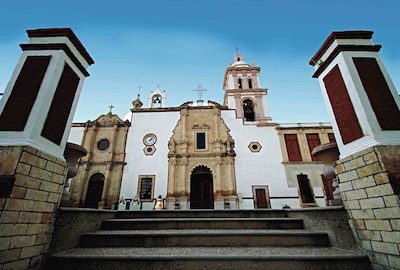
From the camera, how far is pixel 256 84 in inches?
792

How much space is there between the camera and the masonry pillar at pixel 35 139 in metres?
2.43

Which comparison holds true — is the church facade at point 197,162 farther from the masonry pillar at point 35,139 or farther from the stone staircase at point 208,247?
the masonry pillar at point 35,139

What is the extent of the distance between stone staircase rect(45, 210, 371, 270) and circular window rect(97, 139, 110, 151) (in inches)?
459

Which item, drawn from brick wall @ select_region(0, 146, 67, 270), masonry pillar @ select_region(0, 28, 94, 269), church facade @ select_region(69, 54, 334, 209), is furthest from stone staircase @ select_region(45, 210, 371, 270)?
church facade @ select_region(69, 54, 334, 209)

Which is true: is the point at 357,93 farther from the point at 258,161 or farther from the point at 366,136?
the point at 258,161

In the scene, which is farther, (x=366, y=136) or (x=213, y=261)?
(x=366, y=136)

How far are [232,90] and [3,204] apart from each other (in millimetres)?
18895

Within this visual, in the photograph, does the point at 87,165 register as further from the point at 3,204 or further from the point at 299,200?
the point at 299,200

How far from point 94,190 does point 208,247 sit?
44.4ft

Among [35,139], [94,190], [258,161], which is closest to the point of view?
[35,139]

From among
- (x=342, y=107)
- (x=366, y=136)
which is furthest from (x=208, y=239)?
(x=342, y=107)

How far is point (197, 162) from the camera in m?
14.6

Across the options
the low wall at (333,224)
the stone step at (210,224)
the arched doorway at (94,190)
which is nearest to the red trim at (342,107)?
the low wall at (333,224)

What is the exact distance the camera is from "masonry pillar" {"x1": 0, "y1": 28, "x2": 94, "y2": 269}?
2.43m
